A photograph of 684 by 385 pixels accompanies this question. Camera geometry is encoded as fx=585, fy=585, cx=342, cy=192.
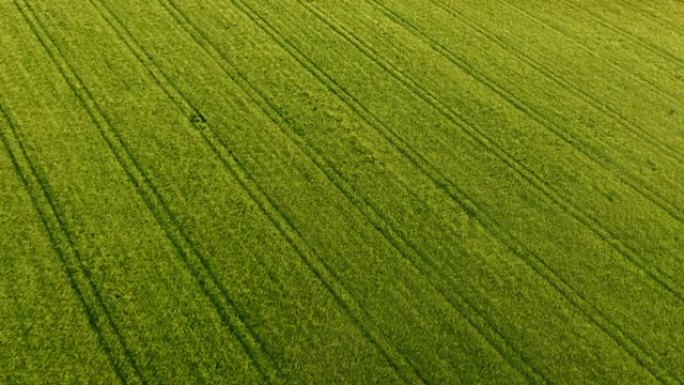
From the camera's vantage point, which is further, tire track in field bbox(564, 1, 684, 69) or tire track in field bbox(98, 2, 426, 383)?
tire track in field bbox(564, 1, 684, 69)

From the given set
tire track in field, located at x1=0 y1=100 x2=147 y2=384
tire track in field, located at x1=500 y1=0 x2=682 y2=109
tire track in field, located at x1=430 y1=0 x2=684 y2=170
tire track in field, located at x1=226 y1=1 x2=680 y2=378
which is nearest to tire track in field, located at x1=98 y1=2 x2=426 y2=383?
tire track in field, located at x1=226 y1=1 x2=680 y2=378

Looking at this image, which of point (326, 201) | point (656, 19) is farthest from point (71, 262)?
point (656, 19)

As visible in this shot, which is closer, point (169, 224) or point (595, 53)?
point (169, 224)

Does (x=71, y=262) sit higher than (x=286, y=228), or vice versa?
(x=71, y=262)

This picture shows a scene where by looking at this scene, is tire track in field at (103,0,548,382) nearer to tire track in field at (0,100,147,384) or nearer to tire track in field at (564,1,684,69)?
tire track in field at (0,100,147,384)

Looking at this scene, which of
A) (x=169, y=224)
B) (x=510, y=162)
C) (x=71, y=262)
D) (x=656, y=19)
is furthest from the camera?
(x=656, y=19)

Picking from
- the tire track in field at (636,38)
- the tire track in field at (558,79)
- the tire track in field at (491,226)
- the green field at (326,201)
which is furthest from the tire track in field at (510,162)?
the tire track in field at (636,38)

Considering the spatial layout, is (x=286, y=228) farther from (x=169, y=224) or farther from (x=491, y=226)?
(x=491, y=226)
